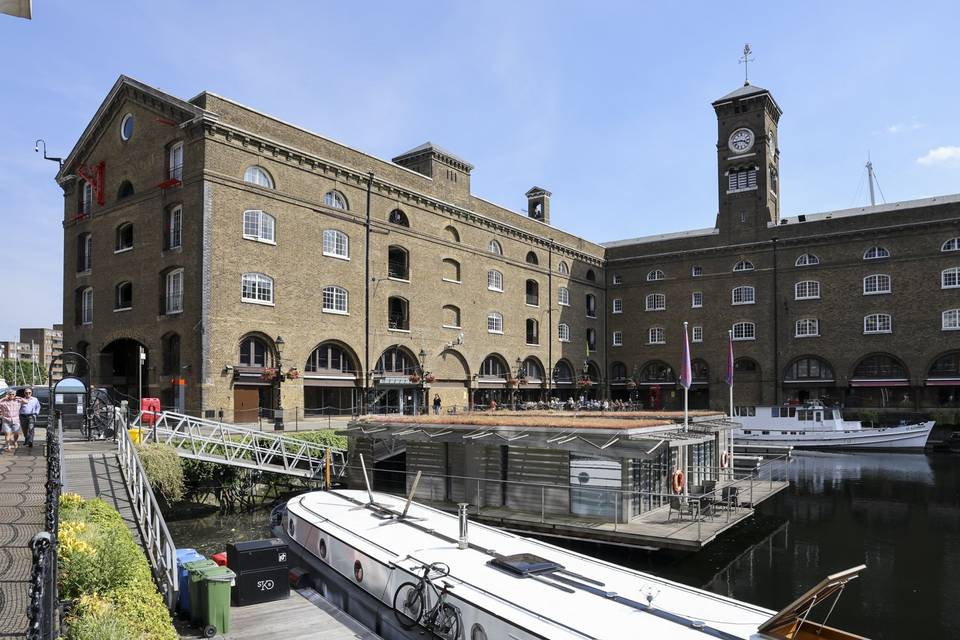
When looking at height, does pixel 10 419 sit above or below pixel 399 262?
below

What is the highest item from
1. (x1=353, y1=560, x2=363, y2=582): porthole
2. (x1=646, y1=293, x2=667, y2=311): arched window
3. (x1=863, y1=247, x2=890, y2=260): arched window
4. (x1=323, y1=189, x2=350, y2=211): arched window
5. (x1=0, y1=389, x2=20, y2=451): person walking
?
(x1=323, y1=189, x2=350, y2=211): arched window

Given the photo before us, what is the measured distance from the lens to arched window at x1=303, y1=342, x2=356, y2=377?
3235 cm

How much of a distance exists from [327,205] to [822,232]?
34387mm

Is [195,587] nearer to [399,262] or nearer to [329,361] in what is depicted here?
[329,361]

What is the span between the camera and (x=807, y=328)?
47.7 m

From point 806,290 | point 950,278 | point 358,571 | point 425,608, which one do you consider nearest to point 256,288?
point 358,571

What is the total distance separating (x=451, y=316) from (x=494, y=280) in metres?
5.19

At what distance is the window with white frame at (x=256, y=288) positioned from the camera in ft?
95.9

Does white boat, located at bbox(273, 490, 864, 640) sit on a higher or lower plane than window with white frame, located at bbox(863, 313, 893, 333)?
lower

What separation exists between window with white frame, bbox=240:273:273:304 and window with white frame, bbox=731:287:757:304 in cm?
3478

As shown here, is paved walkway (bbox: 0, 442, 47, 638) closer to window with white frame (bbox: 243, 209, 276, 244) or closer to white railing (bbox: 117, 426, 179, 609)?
white railing (bbox: 117, 426, 179, 609)

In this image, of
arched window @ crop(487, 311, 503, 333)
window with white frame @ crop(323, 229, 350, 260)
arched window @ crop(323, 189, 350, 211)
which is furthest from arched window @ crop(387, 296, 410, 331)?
arched window @ crop(487, 311, 503, 333)

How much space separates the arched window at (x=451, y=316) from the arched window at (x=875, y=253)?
28.0 m

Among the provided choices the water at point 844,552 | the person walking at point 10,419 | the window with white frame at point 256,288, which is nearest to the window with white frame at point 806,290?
the water at point 844,552
